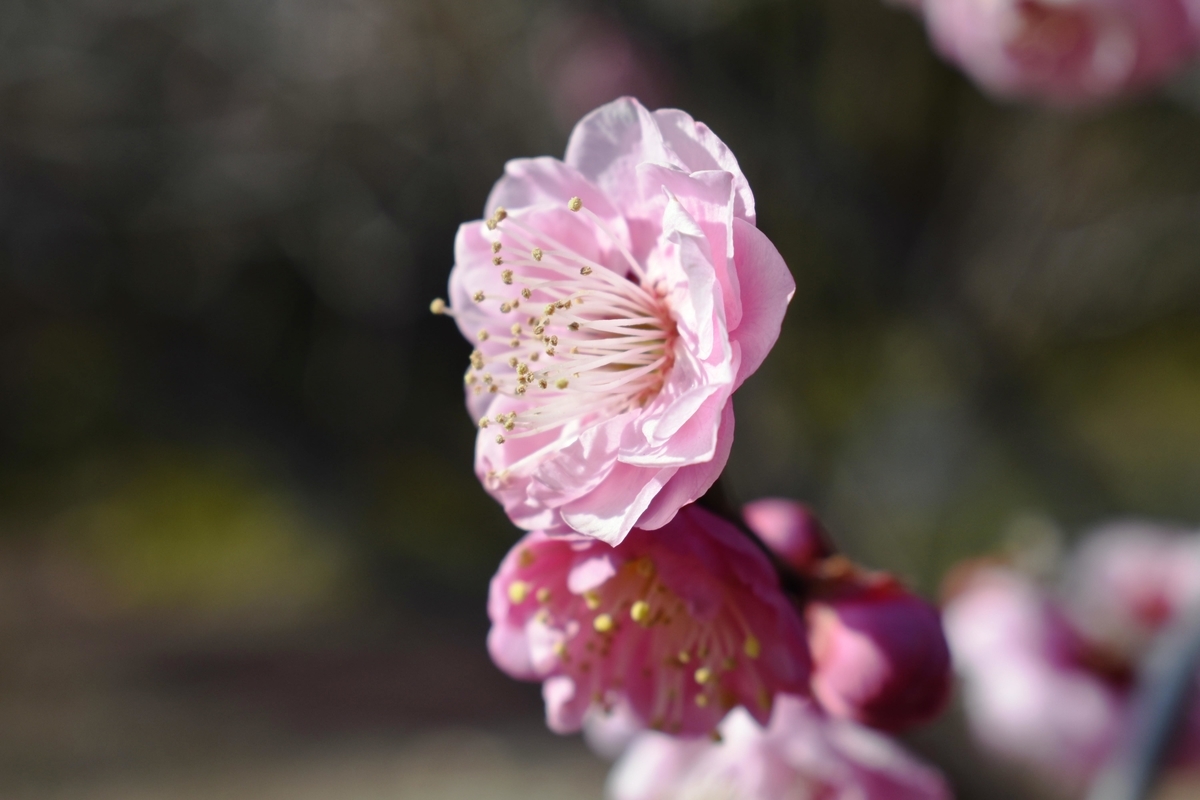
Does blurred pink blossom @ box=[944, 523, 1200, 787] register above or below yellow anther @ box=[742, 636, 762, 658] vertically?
below

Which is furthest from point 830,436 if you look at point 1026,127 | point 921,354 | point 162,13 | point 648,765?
point 162,13

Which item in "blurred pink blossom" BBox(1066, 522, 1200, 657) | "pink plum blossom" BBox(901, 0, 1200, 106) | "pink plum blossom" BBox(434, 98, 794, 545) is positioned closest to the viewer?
"pink plum blossom" BBox(434, 98, 794, 545)

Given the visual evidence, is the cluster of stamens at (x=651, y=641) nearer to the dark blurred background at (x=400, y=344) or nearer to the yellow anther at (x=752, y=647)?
the yellow anther at (x=752, y=647)

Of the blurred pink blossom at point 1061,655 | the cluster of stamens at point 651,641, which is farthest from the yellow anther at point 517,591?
the blurred pink blossom at point 1061,655

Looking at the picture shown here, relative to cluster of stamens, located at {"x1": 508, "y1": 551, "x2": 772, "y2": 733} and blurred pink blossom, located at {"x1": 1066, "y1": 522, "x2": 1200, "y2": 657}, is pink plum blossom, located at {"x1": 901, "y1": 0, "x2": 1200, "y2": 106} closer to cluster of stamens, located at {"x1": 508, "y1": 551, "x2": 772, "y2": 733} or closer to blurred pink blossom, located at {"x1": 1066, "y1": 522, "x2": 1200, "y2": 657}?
blurred pink blossom, located at {"x1": 1066, "y1": 522, "x2": 1200, "y2": 657}

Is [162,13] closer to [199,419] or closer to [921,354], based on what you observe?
[199,419]

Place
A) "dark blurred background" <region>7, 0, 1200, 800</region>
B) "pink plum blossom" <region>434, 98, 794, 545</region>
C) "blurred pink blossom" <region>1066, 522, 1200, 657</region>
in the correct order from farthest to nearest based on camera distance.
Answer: "dark blurred background" <region>7, 0, 1200, 800</region> < "blurred pink blossom" <region>1066, 522, 1200, 657</region> < "pink plum blossom" <region>434, 98, 794, 545</region>

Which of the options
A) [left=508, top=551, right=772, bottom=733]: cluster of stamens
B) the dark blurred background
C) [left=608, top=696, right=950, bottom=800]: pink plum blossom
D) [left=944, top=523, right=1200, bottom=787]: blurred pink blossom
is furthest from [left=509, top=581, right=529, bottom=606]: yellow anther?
[left=944, top=523, right=1200, bottom=787]: blurred pink blossom
